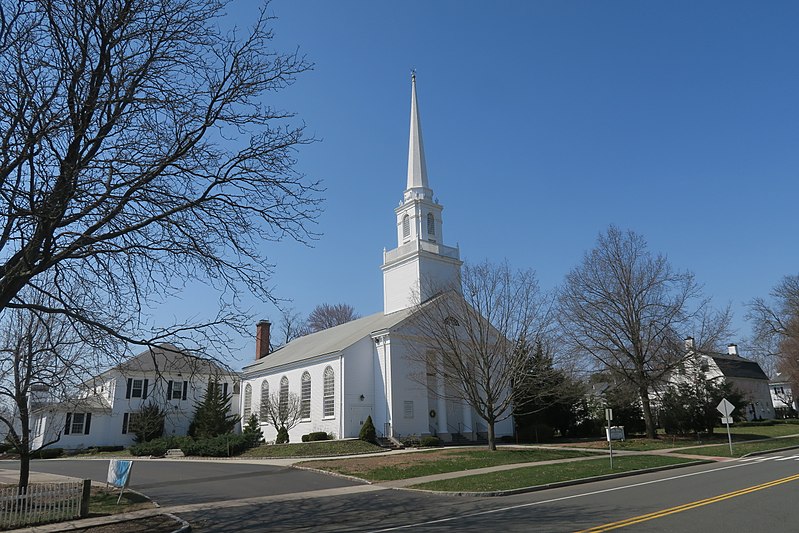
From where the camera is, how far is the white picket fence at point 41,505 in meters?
11.5

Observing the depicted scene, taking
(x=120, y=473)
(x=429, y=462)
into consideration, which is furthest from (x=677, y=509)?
(x=120, y=473)

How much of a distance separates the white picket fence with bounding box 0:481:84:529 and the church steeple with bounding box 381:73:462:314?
26188 millimetres

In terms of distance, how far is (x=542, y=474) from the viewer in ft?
61.7

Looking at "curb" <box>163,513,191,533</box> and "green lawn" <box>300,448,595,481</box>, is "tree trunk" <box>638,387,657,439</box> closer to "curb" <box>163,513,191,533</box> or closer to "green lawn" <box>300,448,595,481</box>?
"green lawn" <box>300,448,595,481</box>

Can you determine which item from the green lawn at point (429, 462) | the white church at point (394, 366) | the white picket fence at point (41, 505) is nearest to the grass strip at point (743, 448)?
the green lawn at point (429, 462)

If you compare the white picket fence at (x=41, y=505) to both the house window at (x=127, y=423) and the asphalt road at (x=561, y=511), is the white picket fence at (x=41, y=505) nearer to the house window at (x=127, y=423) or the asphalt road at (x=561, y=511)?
the asphalt road at (x=561, y=511)

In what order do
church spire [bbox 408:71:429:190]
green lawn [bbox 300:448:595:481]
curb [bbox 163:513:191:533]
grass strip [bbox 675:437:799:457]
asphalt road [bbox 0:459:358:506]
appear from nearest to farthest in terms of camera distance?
curb [bbox 163:513:191:533] → asphalt road [bbox 0:459:358:506] → green lawn [bbox 300:448:595:481] → grass strip [bbox 675:437:799:457] → church spire [bbox 408:71:429:190]

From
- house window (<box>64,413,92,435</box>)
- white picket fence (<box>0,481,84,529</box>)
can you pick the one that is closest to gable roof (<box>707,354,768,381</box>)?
house window (<box>64,413,92,435</box>)

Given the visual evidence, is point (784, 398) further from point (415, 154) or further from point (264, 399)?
point (264, 399)

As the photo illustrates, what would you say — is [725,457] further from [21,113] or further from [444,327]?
[21,113]

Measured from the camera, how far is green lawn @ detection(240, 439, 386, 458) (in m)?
29.3

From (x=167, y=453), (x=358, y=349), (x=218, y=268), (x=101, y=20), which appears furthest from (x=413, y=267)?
(x=101, y=20)

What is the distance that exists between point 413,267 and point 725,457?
820 inches

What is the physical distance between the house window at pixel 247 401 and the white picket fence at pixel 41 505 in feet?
113
